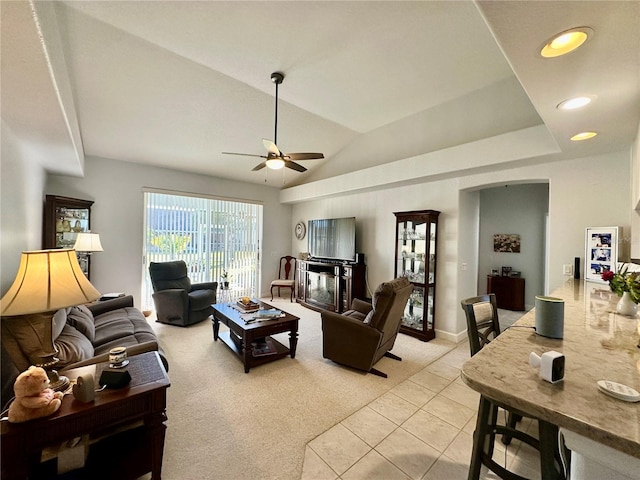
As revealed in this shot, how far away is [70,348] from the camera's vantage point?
6.03 ft

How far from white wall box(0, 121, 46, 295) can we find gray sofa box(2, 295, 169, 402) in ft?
1.93

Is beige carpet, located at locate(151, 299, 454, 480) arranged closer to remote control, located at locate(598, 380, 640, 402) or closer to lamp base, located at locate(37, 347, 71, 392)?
lamp base, located at locate(37, 347, 71, 392)

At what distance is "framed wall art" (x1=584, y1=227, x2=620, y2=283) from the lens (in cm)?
248

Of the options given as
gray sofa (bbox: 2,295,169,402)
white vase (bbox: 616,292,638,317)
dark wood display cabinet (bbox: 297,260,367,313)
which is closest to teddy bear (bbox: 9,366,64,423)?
gray sofa (bbox: 2,295,169,402)

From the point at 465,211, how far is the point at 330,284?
271 centimetres

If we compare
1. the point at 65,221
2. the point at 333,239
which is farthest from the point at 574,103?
the point at 65,221

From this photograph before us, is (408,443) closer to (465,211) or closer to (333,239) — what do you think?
(465,211)

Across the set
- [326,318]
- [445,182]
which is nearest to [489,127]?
[445,182]

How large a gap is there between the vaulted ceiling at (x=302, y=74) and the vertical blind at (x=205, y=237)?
109 cm

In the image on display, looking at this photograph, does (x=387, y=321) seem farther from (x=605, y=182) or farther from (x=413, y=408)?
(x=605, y=182)

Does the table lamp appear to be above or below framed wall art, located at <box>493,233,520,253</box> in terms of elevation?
below

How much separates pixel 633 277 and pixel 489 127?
261 centimetres

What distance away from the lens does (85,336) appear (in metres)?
2.34

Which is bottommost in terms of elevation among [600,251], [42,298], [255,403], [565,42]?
[255,403]
